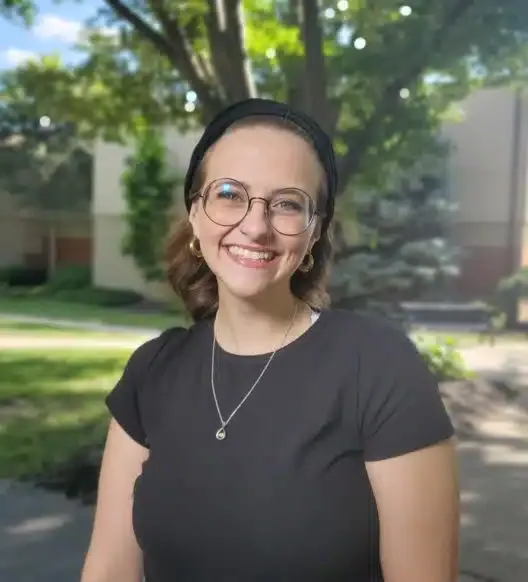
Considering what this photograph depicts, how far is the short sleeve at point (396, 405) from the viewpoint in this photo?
0.63 meters

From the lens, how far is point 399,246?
6.05ft

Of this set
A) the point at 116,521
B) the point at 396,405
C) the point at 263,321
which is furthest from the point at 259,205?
the point at 116,521

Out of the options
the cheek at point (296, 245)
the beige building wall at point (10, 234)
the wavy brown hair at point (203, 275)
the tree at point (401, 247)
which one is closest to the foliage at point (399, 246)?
the tree at point (401, 247)

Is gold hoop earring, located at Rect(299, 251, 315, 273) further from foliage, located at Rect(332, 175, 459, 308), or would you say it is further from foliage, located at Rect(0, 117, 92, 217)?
foliage, located at Rect(0, 117, 92, 217)

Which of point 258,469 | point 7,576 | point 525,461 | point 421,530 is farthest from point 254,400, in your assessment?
point 525,461

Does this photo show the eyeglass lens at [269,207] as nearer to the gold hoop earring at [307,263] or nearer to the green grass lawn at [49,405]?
the gold hoop earring at [307,263]

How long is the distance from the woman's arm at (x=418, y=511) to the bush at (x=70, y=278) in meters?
1.21

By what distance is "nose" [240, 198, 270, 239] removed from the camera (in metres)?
0.70

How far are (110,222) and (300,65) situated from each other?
22.2 inches

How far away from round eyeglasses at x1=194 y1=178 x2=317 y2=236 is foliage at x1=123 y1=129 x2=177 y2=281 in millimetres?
930

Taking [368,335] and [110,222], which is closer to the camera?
[368,335]

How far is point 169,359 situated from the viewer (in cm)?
79

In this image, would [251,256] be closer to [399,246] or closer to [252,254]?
[252,254]

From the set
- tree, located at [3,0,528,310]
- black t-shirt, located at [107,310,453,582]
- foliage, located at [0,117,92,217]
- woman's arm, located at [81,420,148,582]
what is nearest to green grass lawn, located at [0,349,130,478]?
foliage, located at [0,117,92,217]
